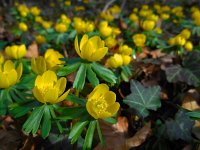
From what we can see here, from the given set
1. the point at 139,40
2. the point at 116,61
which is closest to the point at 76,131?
the point at 116,61

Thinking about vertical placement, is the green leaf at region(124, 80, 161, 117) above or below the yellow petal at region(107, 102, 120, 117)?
below

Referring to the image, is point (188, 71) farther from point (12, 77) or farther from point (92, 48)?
point (12, 77)

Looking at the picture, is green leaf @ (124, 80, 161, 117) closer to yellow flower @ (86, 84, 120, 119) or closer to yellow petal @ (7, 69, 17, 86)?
yellow flower @ (86, 84, 120, 119)

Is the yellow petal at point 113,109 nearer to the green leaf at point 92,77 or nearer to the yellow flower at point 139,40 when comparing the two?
the green leaf at point 92,77

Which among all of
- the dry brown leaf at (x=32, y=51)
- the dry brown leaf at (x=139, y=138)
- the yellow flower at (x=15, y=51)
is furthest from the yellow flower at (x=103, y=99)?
the dry brown leaf at (x=32, y=51)

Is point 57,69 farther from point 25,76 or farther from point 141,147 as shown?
point 141,147

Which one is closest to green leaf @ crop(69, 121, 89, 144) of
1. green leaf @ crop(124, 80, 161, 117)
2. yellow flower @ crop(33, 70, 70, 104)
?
yellow flower @ crop(33, 70, 70, 104)
